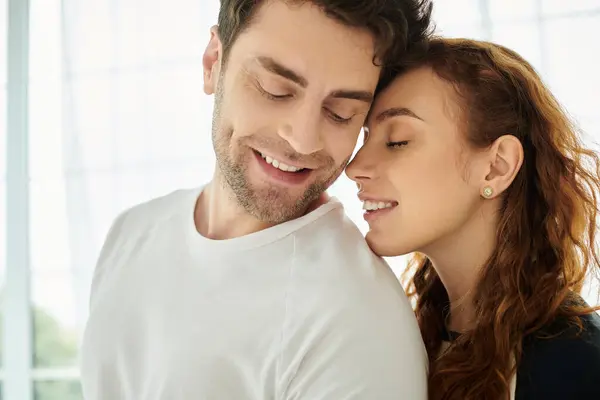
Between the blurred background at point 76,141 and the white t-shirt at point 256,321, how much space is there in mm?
1542

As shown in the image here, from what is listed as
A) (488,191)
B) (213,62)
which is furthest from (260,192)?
(488,191)

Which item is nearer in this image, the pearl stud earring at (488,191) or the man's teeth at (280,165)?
the man's teeth at (280,165)

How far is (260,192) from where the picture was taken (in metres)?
1.26

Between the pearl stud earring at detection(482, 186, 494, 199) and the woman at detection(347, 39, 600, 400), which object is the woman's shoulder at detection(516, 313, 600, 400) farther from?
the pearl stud earring at detection(482, 186, 494, 199)

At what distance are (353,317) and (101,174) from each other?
2327mm

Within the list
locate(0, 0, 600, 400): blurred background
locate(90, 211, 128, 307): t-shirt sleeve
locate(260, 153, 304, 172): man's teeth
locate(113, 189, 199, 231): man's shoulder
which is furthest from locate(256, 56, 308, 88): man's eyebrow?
locate(0, 0, 600, 400): blurred background

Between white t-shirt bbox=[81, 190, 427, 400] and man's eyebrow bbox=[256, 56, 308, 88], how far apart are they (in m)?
0.24

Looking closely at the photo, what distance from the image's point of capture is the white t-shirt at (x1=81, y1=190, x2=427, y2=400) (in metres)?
1.07

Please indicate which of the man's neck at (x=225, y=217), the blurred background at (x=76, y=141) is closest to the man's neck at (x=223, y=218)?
the man's neck at (x=225, y=217)

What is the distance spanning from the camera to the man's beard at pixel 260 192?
1253mm

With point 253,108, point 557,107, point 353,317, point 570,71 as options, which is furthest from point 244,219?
point 570,71

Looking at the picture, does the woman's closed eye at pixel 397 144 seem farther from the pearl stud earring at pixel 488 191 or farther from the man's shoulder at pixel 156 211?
the man's shoulder at pixel 156 211

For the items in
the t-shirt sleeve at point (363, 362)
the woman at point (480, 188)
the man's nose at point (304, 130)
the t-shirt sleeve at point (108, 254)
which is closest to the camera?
the t-shirt sleeve at point (363, 362)

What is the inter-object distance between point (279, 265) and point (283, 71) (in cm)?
34
